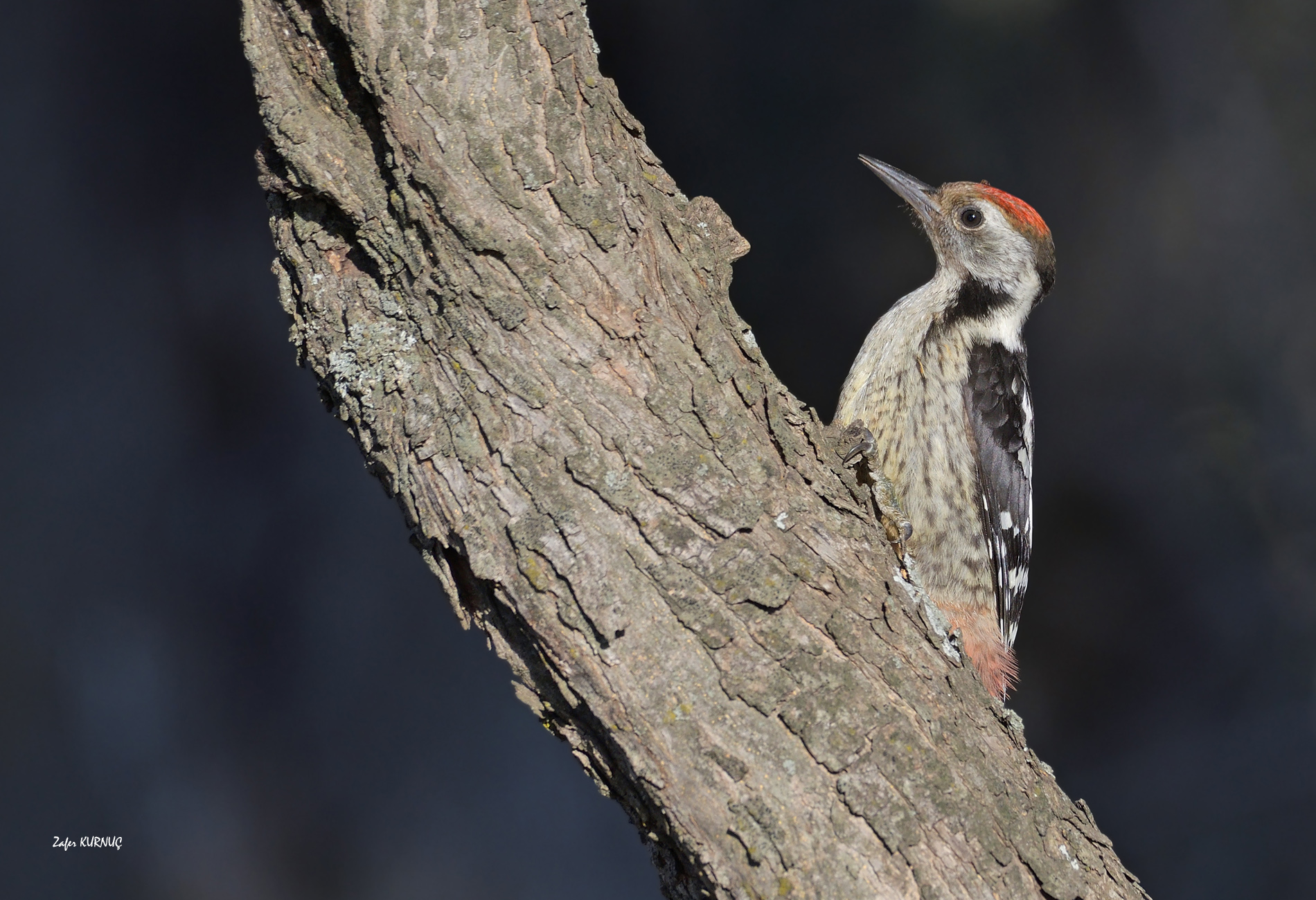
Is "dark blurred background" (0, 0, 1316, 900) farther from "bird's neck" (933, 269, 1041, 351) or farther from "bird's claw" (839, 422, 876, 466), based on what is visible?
"bird's claw" (839, 422, 876, 466)

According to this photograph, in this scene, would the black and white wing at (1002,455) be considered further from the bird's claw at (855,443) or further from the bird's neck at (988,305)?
the bird's claw at (855,443)

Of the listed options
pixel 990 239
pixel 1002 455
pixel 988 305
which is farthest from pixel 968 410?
pixel 990 239

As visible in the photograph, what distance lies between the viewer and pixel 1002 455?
2.79 meters

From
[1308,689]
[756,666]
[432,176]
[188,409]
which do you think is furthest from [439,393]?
[1308,689]

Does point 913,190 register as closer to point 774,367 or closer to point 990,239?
point 990,239

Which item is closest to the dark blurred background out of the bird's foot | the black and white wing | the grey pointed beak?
the grey pointed beak

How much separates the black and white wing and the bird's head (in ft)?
0.87

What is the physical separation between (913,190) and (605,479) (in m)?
2.32

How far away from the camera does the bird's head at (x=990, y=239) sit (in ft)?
9.62

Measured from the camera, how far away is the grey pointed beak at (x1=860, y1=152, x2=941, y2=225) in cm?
306

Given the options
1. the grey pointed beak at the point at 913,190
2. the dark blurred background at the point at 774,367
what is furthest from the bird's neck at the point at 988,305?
the dark blurred background at the point at 774,367

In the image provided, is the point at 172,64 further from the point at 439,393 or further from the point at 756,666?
the point at 756,666

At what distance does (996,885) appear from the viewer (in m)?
1.22

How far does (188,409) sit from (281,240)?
3.10m
